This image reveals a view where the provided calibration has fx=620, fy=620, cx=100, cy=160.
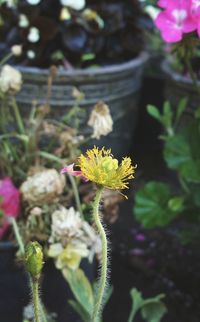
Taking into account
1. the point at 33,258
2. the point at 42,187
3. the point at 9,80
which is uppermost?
the point at 33,258

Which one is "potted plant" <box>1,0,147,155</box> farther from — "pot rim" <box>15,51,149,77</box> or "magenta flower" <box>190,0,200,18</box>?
"magenta flower" <box>190,0,200,18</box>

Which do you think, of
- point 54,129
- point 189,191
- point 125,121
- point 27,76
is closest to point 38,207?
point 54,129

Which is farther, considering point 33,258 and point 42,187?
point 42,187

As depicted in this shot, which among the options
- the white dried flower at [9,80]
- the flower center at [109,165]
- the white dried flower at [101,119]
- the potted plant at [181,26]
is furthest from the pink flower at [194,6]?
the flower center at [109,165]

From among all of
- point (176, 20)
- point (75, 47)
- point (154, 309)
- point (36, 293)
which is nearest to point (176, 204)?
point (154, 309)

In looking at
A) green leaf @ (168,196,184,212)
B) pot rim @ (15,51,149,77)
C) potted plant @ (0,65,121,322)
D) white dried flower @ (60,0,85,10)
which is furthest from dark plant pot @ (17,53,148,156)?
green leaf @ (168,196,184,212)

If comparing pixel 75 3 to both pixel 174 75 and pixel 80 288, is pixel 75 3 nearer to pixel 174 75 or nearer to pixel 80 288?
pixel 174 75

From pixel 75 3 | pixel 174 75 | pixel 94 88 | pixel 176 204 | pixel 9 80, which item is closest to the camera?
pixel 9 80
